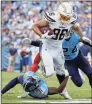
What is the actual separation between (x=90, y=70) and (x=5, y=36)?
35.1ft

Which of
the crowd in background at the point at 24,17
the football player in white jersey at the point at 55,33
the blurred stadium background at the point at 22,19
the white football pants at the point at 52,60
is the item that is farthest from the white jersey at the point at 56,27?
the crowd in background at the point at 24,17

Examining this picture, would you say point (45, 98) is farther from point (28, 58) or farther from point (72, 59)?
point (28, 58)

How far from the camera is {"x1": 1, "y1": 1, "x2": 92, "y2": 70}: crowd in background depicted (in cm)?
1758

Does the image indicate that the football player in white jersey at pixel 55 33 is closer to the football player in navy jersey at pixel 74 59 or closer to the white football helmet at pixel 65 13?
the white football helmet at pixel 65 13

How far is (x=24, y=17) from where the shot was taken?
19031mm

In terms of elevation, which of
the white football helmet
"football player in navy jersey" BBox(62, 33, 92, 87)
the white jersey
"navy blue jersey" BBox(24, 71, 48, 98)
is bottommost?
"navy blue jersey" BBox(24, 71, 48, 98)

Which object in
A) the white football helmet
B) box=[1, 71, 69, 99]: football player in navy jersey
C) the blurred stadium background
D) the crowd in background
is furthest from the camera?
the crowd in background

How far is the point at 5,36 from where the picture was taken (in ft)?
58.0

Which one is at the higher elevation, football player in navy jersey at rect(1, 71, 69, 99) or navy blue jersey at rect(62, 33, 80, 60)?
navy blue jersey at rect(62, 33, 80, 60)

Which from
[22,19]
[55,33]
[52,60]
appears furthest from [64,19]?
[22,19]

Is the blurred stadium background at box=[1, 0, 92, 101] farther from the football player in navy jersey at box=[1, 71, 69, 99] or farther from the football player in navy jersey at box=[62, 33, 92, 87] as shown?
the football player in navy jersey at box=[1, 71, 69, 99]

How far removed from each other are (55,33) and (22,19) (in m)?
12.4

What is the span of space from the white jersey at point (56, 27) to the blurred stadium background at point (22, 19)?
9.91 metres

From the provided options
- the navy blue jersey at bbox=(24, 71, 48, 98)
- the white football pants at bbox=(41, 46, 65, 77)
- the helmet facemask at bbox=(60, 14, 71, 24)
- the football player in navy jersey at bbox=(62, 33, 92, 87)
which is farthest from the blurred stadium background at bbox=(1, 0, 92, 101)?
the navy blue jersey at bbox=(24, 71, 48, 98)
